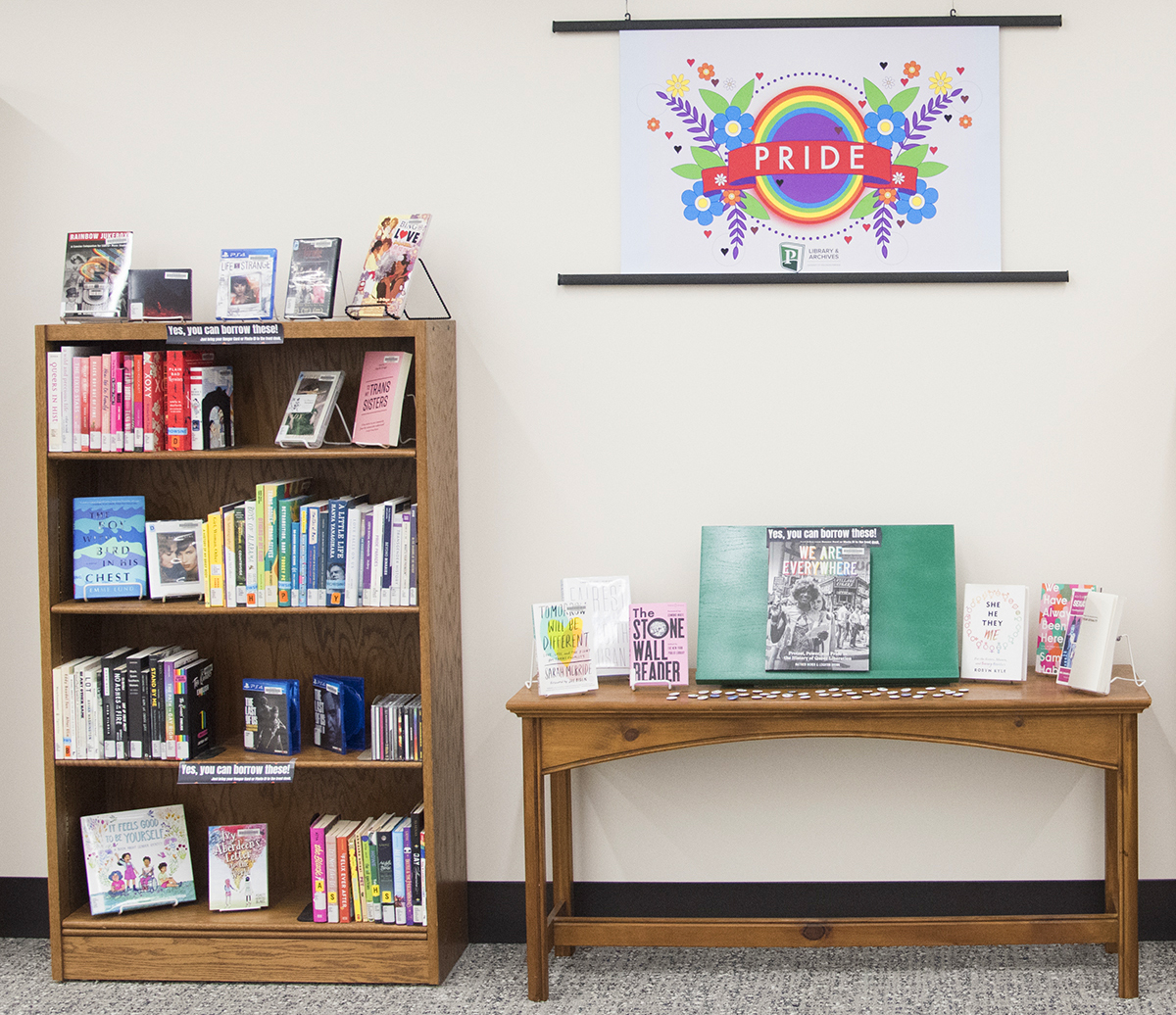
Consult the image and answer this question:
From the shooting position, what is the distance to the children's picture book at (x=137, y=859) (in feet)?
9.30

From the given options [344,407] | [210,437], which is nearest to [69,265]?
[210,437]

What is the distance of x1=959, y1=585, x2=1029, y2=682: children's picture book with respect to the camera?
263 centimetres

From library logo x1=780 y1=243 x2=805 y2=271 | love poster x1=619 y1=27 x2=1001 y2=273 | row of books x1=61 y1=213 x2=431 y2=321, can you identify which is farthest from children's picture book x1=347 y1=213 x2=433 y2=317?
library logo x1=780 y1=243 x2=805 y2=271

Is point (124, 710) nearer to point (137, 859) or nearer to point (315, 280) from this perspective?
point (137, 859)

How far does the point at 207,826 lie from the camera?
2979 mm

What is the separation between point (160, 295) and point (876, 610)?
81.6 inches

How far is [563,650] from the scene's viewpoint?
8.64ft

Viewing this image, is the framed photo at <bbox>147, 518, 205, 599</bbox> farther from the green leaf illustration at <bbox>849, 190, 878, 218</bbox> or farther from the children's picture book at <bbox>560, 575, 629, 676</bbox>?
the green leaf illustration at <bbox>849, 190, 878, 218</bbox>

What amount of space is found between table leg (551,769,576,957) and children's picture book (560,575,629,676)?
1.13 feet

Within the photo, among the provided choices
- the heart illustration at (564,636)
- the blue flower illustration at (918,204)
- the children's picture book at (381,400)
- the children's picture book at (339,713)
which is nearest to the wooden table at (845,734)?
the heart illustration at (564,636)

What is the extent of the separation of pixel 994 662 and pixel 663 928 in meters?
1.09

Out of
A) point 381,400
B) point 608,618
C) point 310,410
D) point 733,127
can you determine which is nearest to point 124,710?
point 310,410

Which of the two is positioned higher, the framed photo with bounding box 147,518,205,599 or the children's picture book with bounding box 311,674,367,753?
the framed photo with bounding box 147,518,205,599

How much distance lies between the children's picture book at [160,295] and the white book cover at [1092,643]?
2.44 meters
